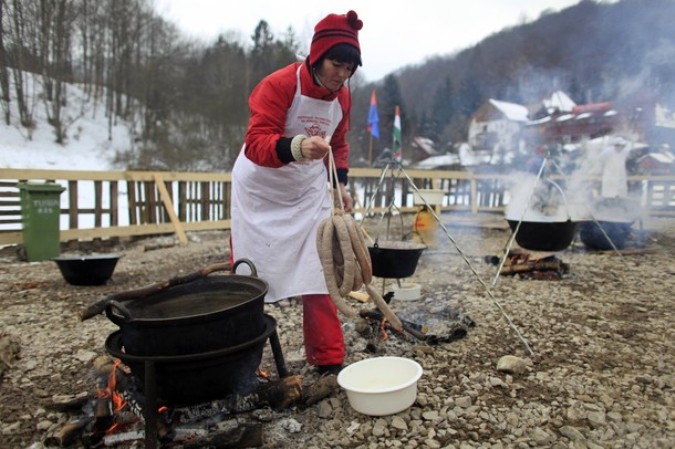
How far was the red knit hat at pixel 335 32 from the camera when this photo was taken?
2420 millimetres

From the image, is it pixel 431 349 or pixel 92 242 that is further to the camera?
pixel 92 242

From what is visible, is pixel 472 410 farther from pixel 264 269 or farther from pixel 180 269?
pixel 180 269

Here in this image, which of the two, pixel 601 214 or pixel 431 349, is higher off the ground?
pixel 601 214

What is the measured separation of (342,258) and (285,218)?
512 millimetres

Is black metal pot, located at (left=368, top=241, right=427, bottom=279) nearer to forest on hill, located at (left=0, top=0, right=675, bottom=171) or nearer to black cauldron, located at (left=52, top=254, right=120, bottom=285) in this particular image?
black cauldron, located at (left=52, top=254, right=120, bottom=285)

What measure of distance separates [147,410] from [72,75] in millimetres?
29591

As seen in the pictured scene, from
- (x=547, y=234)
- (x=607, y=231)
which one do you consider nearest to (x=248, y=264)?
(x=547, y=234)

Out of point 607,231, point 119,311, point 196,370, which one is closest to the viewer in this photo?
point 119,311

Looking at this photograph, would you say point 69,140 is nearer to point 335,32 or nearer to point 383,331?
point 383,331

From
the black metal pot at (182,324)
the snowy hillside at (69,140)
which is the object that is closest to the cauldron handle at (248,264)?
the black metal pot at (182,324)

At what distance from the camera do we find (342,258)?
2436 millimetres

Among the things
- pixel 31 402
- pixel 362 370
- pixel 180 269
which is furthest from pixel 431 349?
pixel 180 269

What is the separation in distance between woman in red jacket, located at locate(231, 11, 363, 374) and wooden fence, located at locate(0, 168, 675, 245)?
6.21 feet

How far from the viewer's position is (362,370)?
277cm
